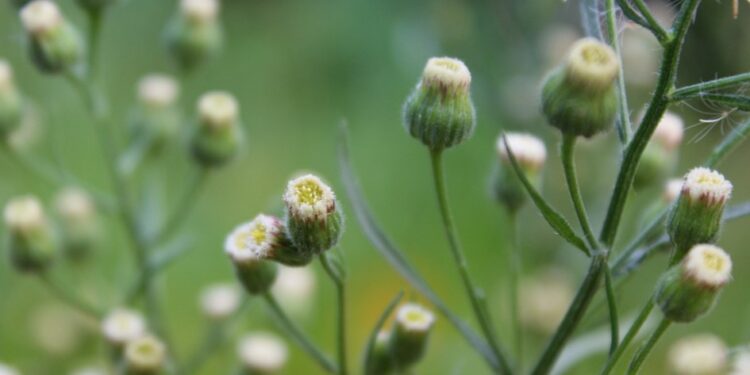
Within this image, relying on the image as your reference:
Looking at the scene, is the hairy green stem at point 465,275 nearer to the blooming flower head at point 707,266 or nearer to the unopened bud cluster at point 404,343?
the unopened bud cluster at point 404,343

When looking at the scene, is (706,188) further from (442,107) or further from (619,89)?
(442,107)

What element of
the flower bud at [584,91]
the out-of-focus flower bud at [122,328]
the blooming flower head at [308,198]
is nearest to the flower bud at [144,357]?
the out-of-focus flower bud at [122,328]

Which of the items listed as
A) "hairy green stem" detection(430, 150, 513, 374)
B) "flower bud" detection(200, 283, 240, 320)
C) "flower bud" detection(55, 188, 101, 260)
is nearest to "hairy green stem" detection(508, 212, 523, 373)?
"hairy green stem" detection(430, 150, 513, 374)

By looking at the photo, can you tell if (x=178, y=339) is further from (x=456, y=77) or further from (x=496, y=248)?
(x=456, y=77)

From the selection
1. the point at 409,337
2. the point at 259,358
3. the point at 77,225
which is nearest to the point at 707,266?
the point at 409,337

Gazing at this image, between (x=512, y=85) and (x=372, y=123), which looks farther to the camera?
(x=372, y=123)

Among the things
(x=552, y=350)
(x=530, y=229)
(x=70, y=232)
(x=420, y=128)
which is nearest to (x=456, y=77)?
(x=420, y=128)
